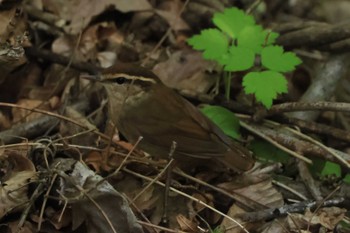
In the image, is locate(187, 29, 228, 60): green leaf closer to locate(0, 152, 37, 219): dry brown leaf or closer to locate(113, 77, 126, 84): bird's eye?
locate(113, 77, 126, 84): bird's eye

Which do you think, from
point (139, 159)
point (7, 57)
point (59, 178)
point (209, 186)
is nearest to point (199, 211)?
point (209, 186)

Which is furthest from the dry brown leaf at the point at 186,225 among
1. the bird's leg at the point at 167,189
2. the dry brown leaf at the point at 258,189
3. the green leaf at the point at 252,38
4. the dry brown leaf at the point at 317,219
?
the green leaf at the point at 252,38

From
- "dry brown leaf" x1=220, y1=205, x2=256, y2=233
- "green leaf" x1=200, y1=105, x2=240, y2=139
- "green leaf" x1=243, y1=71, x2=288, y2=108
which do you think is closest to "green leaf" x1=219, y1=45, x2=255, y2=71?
"green leaf" x1=243, y1=71, x2=288, y2=108

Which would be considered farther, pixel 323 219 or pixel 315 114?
pixel 315 114

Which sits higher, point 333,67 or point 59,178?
point 333,67

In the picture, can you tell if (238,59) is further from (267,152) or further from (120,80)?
(120,80)

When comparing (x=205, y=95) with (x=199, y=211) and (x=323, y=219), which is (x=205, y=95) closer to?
(x=199, y=211)

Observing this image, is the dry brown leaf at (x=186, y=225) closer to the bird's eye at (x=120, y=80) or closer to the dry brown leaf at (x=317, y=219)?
the dry brown leaf at (x=317, y=219)
